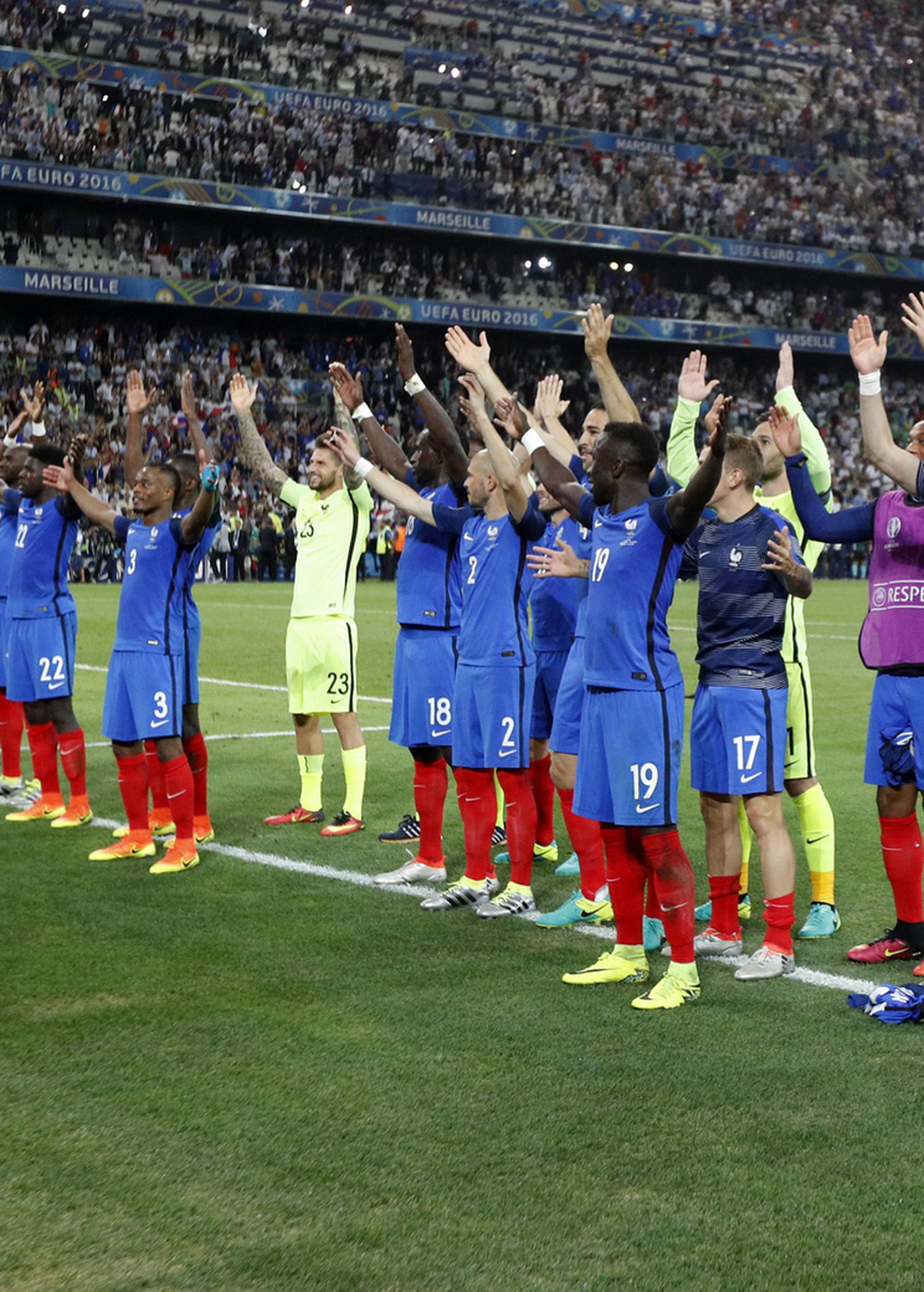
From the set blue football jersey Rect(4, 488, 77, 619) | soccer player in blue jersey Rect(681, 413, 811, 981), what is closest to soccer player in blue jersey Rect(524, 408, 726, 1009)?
soccer player in blue jersey Rect(681, 413, 811, 981)

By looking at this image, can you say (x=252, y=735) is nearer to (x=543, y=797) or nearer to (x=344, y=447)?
(x=543, y=797)

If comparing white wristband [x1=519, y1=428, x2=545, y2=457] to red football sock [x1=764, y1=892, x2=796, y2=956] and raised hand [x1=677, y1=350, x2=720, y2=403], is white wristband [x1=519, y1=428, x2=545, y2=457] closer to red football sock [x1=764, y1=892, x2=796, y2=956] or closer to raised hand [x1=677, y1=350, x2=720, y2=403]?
raised hand [x1=677, y1=350, x2=720, y2=403]

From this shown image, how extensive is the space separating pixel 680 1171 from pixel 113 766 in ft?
25.7

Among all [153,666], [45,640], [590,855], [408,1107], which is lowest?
[408,1107]

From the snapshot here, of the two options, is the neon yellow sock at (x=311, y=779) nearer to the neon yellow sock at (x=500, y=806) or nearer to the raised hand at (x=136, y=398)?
the neon yellow sock at (x=500, y=806)

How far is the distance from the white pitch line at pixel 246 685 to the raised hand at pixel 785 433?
8629 mm

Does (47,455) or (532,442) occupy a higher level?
(47,455)

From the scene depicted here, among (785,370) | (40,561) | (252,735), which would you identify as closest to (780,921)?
(785,370)

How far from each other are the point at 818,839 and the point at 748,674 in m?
1.06

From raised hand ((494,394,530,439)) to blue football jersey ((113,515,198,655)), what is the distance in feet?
7.33

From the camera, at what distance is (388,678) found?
16.1 meters

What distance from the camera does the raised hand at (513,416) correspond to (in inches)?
254

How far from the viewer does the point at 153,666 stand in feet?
25.7

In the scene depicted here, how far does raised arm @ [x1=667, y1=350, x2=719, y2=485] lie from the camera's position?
6.21 m
